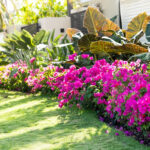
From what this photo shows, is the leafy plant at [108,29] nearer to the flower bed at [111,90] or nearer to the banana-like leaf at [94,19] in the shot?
the banana-like leaf at [94,19]

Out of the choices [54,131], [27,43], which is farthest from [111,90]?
[27,43]

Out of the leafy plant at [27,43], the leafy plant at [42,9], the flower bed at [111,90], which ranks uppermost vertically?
the leafy plant at [42,9]

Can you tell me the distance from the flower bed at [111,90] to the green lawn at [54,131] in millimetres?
201

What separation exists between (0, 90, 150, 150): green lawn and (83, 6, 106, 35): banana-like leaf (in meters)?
2.15

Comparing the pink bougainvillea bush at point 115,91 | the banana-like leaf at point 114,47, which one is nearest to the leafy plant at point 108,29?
the banana-like leaf at point 114,47

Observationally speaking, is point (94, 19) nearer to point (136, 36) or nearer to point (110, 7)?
point (136, 36)

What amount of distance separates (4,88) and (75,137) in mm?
6171

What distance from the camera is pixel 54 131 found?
13.1 ft

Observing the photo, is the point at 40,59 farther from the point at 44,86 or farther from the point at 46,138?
the point at 46,138

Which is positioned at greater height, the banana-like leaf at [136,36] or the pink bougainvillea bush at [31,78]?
the banana-like leaf at [136,36]

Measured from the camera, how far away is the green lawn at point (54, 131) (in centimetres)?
336

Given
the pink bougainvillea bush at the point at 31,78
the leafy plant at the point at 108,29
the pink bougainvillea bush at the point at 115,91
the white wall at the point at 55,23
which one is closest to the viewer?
the pink bougainvillea bush at the point at 115,91

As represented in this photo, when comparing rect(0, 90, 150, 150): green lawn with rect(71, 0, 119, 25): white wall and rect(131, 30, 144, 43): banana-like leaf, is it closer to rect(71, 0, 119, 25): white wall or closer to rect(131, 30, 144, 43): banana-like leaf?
rect(131, 30, 144, 43): banana-like leaf

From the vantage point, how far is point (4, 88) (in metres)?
9.35
